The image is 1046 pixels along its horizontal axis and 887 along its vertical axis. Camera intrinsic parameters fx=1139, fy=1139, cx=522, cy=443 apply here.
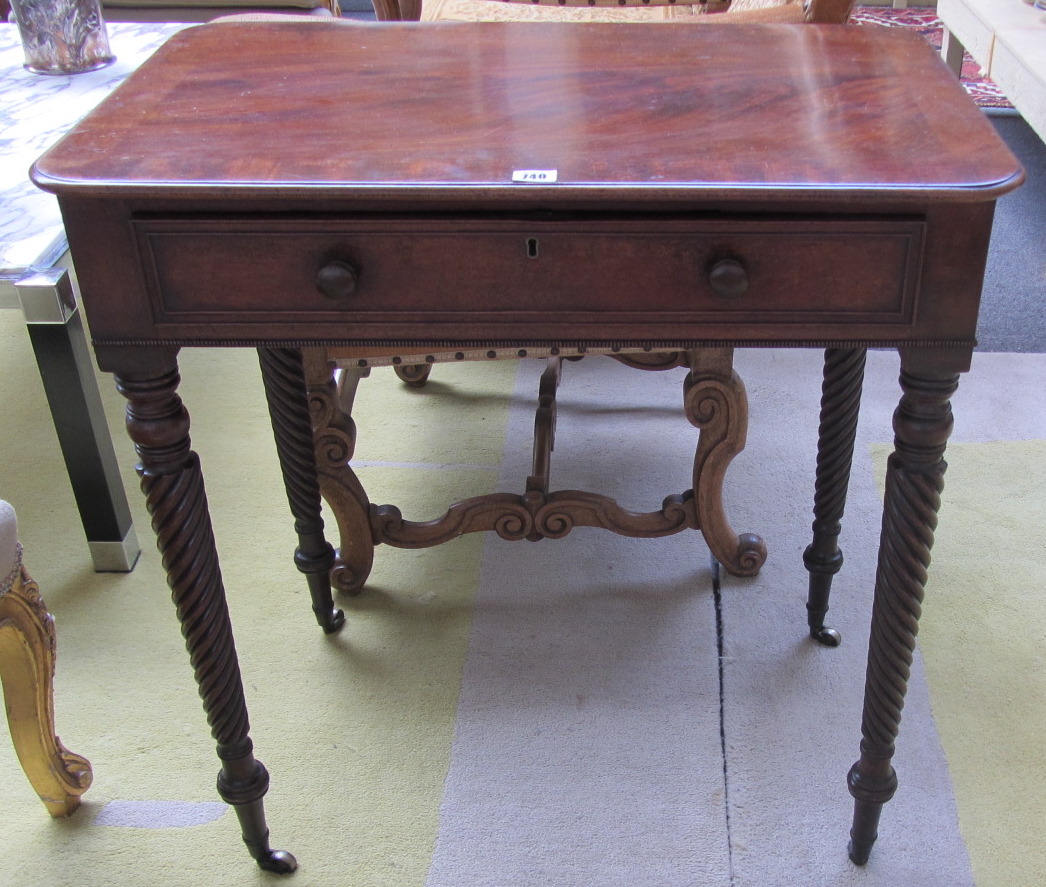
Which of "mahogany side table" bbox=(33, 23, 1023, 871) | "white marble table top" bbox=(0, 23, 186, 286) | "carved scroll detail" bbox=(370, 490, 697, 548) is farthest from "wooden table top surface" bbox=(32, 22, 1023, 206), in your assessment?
"carved scroll detail" bbox=(370, 490, 697, 548)

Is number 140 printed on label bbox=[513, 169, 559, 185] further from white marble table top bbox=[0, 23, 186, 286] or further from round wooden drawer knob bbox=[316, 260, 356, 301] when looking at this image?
white marble table top bbox=[0, 23, 186, 286]

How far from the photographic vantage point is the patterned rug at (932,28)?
11.8 feet

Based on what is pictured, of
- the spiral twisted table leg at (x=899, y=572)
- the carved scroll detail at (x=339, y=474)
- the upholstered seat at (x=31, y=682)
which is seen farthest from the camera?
the carved scroll detail at (x=339, y=474)

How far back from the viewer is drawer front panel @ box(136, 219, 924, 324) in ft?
3.14

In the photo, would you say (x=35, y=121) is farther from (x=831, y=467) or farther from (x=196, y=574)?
(x=831, y=467)

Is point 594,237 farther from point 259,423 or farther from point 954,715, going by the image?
point 259,423

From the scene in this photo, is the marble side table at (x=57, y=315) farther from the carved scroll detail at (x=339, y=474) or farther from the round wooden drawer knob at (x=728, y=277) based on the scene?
the round wooden drawer knob at (x=728, y=277)

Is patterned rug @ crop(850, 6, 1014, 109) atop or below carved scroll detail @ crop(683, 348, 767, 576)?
below

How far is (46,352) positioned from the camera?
1.60m

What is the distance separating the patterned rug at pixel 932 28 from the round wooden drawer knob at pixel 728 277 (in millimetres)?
2966

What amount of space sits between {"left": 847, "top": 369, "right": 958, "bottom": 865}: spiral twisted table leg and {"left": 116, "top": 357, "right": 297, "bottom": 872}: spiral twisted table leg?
665mm

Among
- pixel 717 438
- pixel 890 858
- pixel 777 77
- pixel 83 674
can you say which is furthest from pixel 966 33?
pixel 83 674

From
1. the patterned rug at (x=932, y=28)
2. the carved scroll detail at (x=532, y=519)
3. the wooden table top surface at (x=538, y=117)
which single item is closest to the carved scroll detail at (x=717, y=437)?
the carved scroll detail at (x=532, y=519)

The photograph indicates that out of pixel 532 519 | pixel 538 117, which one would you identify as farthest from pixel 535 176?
pixel 532 519
